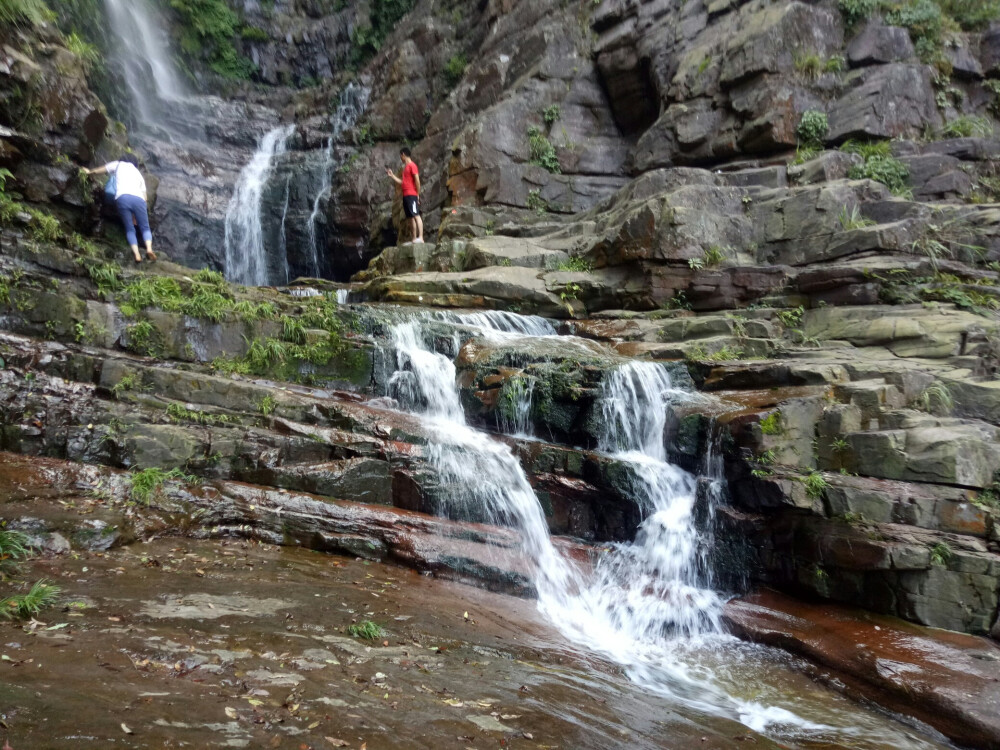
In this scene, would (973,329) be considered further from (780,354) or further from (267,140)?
(267,140)

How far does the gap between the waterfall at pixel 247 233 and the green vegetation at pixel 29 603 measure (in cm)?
1590

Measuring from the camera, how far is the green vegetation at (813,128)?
14.4 m

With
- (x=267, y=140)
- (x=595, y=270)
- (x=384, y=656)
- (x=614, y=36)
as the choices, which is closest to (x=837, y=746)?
(x=384, y=656)

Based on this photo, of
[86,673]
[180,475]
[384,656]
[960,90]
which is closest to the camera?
[86,673]

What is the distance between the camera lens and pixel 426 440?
26.5ft

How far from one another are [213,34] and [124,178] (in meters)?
19.5

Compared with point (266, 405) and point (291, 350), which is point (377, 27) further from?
point (266, 405)

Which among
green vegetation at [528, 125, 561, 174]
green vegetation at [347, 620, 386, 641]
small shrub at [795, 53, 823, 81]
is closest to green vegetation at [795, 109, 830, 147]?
small shrub at [795, 53, 823, 81]

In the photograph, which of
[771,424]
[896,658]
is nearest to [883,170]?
[771,424]

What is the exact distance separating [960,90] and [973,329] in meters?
9.31

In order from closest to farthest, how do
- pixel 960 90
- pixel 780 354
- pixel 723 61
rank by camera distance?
pixel 780 354 < pixel 960 90 < pixel 723 61

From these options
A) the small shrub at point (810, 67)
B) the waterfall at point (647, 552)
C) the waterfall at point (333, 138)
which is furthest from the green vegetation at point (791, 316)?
the waterfall at point (333, 138)

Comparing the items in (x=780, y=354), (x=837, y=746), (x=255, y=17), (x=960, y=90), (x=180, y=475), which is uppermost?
(x=255, y=17)

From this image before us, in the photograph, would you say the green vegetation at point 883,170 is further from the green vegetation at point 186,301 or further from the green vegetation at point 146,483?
the green vegetation at point 146,483
